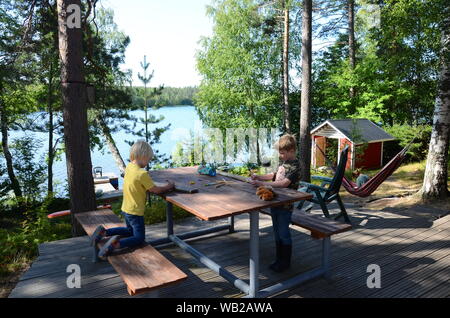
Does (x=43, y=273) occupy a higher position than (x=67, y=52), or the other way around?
(x=67, y=52)

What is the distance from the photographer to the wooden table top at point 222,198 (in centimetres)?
245

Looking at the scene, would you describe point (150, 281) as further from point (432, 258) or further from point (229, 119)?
point (229, 119)

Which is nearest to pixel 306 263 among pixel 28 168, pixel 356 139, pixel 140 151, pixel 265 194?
pixel 265 194

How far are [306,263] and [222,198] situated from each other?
1.33 m

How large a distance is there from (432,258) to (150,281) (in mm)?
3115

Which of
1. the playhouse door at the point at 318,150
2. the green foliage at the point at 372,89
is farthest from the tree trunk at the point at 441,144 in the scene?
the playhouse door at the point at 318,150

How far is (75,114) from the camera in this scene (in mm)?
4395

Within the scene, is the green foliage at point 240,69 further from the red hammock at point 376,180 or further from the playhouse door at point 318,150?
the red hammock at point 376,180

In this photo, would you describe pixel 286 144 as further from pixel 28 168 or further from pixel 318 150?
pixel 318 150

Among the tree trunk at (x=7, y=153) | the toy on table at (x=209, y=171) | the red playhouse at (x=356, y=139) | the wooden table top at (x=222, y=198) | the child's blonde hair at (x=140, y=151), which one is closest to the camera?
the wooden table top at (x=222, y=198)

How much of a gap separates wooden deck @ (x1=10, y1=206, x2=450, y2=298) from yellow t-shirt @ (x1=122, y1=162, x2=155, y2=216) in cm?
77

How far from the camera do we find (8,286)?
3.17 metres

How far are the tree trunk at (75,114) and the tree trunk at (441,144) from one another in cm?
596
